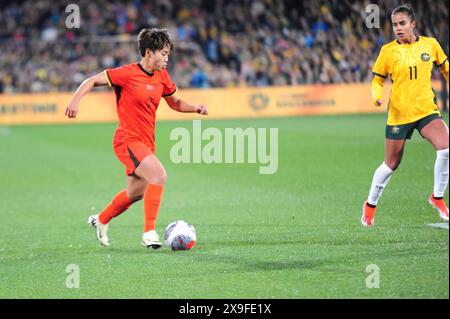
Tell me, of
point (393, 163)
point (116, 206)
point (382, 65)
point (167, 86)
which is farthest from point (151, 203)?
point (382, 65)

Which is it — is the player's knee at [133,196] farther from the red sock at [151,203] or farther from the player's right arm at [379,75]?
the player's right arm at [379,75]

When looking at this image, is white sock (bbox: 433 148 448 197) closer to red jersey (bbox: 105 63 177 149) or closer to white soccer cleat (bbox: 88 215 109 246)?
red jersey (bbox: 105 63 177 149)

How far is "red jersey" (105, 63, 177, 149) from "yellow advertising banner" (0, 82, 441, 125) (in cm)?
2163

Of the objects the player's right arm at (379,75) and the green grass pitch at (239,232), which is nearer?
the green grass pitch at (239,232)

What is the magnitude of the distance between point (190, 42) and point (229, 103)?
17.4 ft

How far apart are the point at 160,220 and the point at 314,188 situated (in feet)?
10.6

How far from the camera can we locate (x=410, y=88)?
8.92m

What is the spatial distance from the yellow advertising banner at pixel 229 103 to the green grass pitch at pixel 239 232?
10431mm

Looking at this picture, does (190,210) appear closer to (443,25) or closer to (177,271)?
(177,271)

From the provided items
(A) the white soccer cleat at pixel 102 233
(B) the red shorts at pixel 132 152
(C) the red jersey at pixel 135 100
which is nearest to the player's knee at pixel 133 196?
(B) the red shorts at pixel 132 152

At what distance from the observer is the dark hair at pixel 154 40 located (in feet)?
27.2

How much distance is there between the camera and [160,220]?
36.0 ft

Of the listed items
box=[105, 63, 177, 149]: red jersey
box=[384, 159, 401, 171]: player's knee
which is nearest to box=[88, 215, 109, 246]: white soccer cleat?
box=[105, 63, 177, 149]: red jersey
